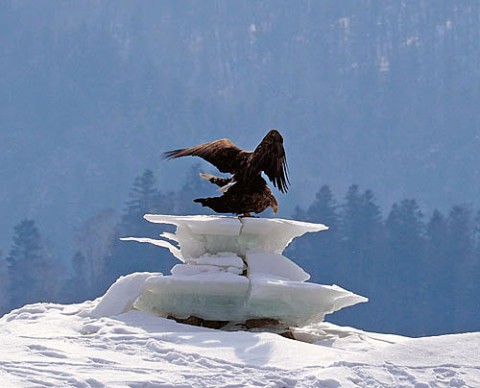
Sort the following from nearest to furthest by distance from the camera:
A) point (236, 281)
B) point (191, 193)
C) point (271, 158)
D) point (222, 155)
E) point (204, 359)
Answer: point (204, 359), point (236, 281), point (271, 158), point (222, 155), point (191, 193)

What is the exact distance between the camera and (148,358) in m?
6.24

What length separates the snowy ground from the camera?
18.7ft

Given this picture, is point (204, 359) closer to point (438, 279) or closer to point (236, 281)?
point (236, 281)

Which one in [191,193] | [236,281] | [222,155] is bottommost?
[236,281]

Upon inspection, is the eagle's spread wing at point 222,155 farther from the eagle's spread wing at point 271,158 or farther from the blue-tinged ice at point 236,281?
the blue-tinged ice at point 236,281

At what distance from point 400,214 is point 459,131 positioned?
12.4 meters

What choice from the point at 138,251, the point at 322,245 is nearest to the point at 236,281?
the point at 138,251

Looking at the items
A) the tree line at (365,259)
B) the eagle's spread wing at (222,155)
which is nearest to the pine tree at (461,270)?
the tree line at (365,259)

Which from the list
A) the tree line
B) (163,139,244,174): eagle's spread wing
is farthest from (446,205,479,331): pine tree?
(163,139,244,174): eagle's spread wing

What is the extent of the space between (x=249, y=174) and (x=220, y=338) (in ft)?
6.38

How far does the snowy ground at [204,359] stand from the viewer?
18.7ft

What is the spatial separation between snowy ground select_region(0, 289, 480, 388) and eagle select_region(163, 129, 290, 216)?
54.9 inches

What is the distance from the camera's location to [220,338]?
22.6 ft

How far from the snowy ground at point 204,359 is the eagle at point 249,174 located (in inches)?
54.9
